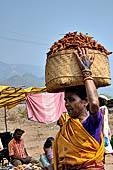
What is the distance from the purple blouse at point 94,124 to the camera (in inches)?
73.5

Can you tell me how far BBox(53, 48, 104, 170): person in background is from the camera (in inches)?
73.9

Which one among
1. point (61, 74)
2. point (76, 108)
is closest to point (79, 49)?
point (61, 74)

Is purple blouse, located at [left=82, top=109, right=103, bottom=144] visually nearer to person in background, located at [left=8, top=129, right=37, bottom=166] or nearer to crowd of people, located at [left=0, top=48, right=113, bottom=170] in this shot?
crowd of people, located at [left=0, top=48, right=113, bottom=170]

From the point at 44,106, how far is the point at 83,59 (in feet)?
20.5

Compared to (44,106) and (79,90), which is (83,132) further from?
(44,106)

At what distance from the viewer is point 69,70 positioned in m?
2.05

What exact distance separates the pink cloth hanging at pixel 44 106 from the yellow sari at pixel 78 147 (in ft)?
18.6

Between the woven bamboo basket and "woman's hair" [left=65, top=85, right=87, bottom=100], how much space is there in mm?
67

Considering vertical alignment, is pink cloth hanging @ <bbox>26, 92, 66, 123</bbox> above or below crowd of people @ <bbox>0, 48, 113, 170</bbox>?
above

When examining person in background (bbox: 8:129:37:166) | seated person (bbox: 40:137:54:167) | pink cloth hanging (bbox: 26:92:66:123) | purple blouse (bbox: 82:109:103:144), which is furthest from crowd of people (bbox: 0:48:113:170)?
pink cloth hanging (bbox: 26:92:66:123)

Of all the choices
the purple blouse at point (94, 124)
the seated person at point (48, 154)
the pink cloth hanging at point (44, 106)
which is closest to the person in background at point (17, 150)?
the pink cloth hanging at point (44, 106)

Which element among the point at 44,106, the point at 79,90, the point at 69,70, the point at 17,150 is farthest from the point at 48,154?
the point at 69,70

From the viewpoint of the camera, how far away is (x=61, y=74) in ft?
6.77

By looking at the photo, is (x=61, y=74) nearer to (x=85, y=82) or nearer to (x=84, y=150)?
(x=85, y=82)
